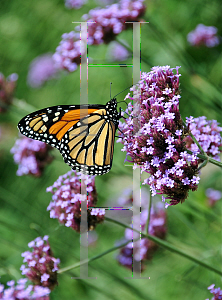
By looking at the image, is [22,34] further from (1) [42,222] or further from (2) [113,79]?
(1) [42,222]

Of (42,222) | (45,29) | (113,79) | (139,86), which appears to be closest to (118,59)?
(113,79)

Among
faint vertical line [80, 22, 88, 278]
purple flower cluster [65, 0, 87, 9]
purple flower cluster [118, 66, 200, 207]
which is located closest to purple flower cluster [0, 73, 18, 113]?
faint vertical line [80, 22, 88, 278]

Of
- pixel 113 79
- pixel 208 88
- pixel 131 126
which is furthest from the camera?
pixel 113 79

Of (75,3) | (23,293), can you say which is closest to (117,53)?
(75,3)

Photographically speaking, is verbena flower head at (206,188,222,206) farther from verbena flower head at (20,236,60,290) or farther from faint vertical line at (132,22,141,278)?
verbena flower head at (20,236,60,290)

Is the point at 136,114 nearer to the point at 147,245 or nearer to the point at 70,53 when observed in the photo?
the point at 70,53

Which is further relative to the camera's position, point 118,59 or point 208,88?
point 208,88
